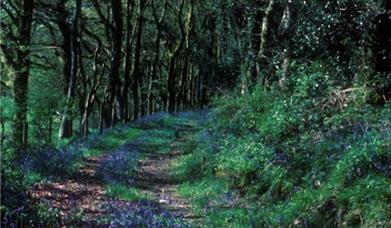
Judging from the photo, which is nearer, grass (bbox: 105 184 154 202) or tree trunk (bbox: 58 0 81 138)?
grass (bbox: 105 184 154 202)

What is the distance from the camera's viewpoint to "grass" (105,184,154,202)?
1022 centimetres

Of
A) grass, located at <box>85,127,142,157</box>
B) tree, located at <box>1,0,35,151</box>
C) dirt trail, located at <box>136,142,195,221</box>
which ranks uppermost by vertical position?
tree, located at <box>1,0,35,151</box>

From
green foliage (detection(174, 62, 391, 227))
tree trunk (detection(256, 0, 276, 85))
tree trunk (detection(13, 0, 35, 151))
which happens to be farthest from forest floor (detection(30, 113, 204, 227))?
tree trunk (detection(256, 0, 276, 85))

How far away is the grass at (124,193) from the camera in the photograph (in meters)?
10.2

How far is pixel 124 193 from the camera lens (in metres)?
10.4

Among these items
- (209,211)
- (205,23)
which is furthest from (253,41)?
(205,23)

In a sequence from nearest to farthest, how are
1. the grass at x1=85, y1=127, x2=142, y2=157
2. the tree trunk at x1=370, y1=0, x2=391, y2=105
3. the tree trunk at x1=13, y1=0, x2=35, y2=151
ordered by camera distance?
1. the tree trunk at x1=370, y1=0, x2=391, y2=105
2. the tree trunk at x1=13, y1=0, x2=35, y2=151
3. the grass at x1=85, y1=127, x2=142, y2=157

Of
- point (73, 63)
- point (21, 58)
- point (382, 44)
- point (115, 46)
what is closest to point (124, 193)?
point (382, 44)

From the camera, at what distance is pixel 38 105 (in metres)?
17.7

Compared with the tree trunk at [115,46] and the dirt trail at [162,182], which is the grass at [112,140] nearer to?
the dirt trail at [162,182]

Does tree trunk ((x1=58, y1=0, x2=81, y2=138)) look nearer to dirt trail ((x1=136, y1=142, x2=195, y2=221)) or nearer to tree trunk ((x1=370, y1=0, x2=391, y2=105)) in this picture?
dirt trail ((x1=136, y1=142, x2=195, y2=221))

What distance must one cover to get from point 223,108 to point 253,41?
1073 centimetres

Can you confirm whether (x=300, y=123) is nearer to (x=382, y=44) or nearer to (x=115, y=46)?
(x=382, y=44)

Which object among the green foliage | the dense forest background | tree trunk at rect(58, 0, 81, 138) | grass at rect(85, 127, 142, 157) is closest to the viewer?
the green foliage
